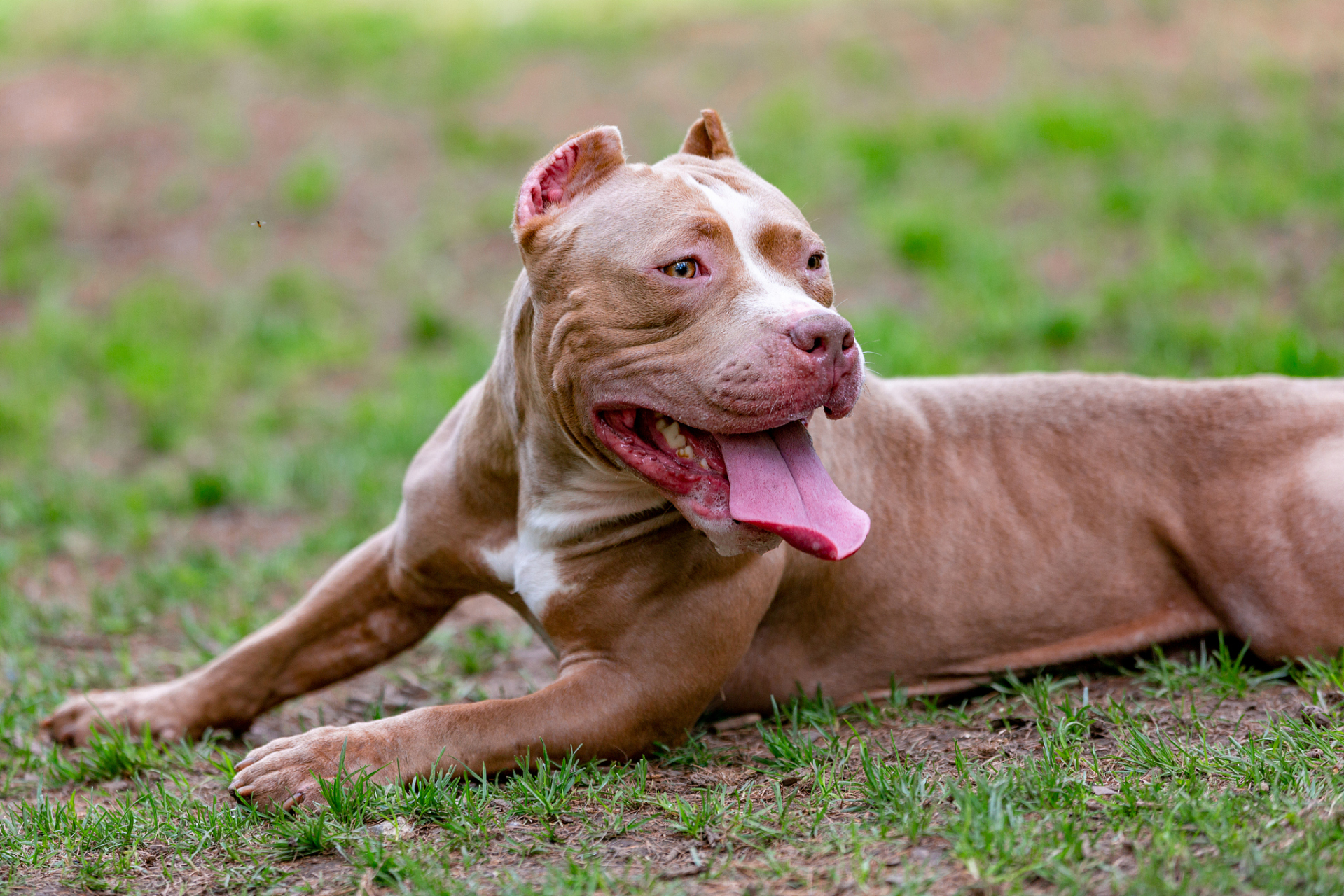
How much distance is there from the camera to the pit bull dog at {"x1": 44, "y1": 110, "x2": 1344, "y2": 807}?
11.1 ft

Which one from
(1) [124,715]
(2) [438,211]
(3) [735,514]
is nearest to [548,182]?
(3) [735,514]

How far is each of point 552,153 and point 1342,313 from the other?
5.13 m

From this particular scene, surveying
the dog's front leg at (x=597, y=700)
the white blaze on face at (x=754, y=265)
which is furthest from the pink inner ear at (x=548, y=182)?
the dog's front leg at (x=597, y=700)

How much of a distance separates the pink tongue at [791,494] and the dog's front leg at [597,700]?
0.44 meters

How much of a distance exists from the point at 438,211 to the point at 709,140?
215 inches

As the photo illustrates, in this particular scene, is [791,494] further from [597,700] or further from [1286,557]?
[1286,557]

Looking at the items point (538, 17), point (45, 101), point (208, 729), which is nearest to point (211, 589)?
point (208, 729)

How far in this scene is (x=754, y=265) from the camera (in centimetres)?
348

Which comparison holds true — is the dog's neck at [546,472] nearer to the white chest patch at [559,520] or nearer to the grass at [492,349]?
the white chest patch at [559,520]

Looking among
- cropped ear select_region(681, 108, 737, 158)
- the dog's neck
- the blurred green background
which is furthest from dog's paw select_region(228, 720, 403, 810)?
cropped ear select_region(681, 108, 737, 158)

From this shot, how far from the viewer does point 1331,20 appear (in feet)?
35.6

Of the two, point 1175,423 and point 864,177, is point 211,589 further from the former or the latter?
point 864,177

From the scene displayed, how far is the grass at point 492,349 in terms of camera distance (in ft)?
10.4

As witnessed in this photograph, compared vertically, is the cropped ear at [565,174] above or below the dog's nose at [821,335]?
above
